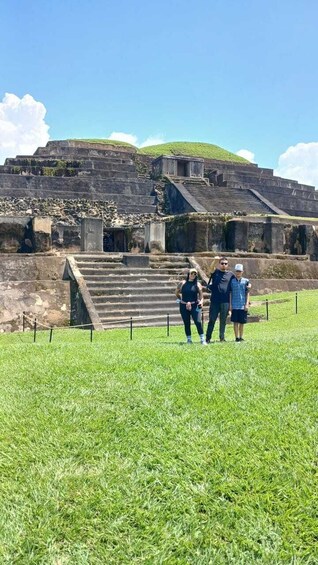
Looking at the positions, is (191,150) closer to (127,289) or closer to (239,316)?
(127,289)

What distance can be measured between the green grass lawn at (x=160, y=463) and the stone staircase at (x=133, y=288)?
5.33 metres

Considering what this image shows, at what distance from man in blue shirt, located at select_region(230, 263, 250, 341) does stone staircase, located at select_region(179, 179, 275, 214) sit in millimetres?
15793

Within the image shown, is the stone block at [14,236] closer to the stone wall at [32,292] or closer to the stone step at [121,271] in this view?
the stone wall at [32,292]

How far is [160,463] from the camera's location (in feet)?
9.87

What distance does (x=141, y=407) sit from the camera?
12.0ft

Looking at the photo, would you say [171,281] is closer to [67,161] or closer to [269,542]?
[269,542]

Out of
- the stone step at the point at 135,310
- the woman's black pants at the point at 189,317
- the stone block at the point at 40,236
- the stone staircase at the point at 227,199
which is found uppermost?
the stone staircase at the point at 227,199

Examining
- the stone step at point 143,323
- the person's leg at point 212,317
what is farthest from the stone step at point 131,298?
the person's leg at point 212,317

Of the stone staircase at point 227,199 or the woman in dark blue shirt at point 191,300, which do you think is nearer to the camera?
the woman in dark blue shirt at point 191,300

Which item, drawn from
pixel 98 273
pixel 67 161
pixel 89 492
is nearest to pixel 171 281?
pixel 98 273

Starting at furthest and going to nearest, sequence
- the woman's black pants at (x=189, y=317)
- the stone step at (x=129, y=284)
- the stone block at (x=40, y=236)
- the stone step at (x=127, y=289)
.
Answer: the stone block at (x=40, y=236) < the stone step at (x=129, y=284) < the stone step at (x=127, y=289) < the woman's black pants at (x=189, y=317)

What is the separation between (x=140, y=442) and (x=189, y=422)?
0.42 m

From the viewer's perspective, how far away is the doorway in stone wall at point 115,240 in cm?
1614

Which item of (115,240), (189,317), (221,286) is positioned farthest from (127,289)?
(115,240)
